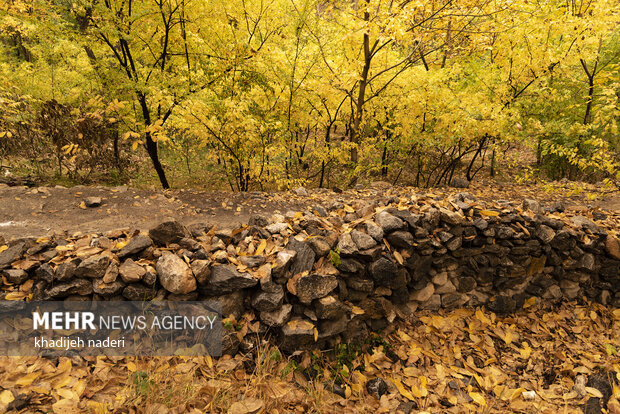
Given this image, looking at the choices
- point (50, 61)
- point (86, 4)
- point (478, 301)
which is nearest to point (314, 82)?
point (86, 4)

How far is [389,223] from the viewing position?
380 cm

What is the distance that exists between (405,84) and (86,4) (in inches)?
261

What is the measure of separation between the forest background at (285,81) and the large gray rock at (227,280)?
133 inches

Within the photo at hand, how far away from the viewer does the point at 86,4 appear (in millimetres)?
5117

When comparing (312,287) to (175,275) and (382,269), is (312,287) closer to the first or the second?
(382,269)

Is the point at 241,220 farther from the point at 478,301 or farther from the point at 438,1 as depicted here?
the point at 438,1

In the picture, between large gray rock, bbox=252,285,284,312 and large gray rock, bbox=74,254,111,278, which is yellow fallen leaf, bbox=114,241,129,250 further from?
large gray rock, bbox=252,285,284,312

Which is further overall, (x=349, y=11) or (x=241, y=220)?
(x=349, y=11)

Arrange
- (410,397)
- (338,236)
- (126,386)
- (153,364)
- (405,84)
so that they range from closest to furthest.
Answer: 1. (126,386)
2. (153,364)
3. (410,397)
4. (338,236)
5. (405,84)

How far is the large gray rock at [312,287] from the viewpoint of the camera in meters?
3.20

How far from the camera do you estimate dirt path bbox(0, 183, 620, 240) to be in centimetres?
434

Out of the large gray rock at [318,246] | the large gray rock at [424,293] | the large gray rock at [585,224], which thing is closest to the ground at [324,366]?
the large gray rock at [424,293]

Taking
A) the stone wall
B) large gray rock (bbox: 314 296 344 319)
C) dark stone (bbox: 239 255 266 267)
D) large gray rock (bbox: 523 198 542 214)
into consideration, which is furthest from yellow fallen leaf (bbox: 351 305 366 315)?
large gray rock (bbox: 523 198 542 214)

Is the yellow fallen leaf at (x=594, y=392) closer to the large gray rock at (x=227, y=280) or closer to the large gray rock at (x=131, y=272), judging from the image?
the large gray rock at (x=227, y=280)
